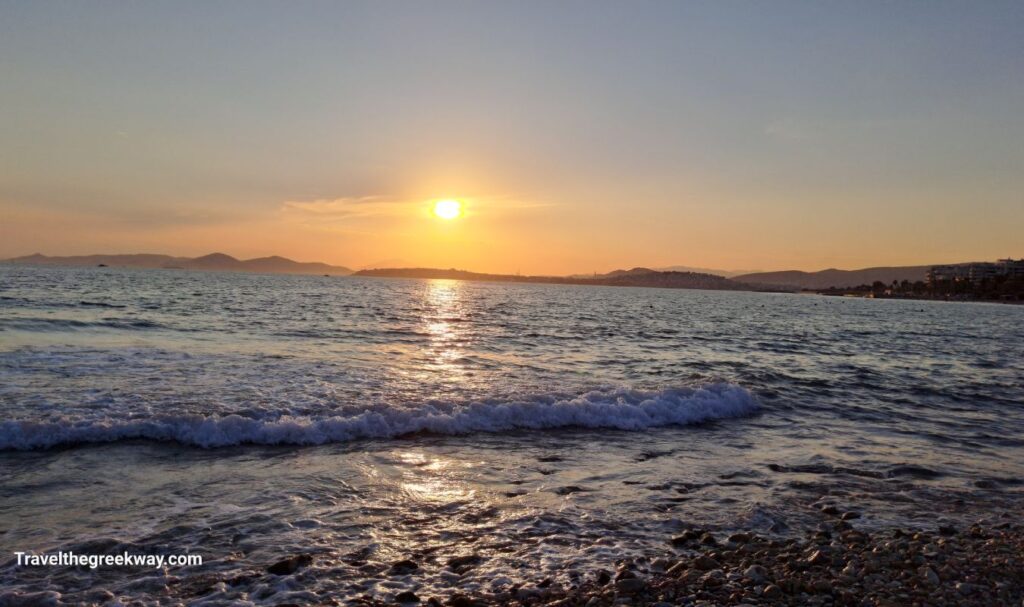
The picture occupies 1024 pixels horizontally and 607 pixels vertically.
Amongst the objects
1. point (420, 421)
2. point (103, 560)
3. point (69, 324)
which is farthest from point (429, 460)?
point (69, 324)

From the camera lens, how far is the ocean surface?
675 cm

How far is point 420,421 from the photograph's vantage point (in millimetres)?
13328

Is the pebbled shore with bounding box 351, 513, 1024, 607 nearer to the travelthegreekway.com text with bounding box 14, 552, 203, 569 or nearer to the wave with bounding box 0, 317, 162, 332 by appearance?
the travelthegreekway.com text with bounding box 14, 552, 203, 569

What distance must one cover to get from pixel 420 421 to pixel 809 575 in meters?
8.83

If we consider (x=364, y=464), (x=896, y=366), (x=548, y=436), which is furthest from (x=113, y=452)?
(x=896, y=366)

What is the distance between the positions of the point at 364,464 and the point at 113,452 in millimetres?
4729

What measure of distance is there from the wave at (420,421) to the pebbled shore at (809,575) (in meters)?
7.01

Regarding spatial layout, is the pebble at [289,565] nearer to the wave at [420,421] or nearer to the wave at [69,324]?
→ the wave at [420,421]

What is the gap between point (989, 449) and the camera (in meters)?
12.9

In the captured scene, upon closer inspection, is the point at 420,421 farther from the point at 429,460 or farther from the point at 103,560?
the point at 103,560

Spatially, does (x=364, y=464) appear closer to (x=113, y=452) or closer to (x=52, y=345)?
(x=113, y=452)

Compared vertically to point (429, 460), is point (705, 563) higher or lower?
higher

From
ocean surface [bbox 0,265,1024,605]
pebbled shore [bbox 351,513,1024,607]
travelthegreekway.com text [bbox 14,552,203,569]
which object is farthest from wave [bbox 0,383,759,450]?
pebbled shore [bbox 351,513,1024,607]

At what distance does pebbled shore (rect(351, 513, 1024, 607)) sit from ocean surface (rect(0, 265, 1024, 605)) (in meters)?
0.34
